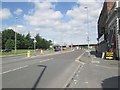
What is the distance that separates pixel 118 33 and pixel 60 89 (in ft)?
115

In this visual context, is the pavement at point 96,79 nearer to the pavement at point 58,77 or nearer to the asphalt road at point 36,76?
the pavement at point 58,77

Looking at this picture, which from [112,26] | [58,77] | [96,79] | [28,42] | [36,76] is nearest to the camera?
[96,79]

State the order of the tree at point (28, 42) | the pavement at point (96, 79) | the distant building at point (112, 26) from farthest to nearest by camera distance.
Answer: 1. the tree at point (28, 42)
2. the distant building at point (112, 26)
3. the pavement at point (96, 79)

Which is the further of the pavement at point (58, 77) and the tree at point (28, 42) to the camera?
the tree at point (28, 42)

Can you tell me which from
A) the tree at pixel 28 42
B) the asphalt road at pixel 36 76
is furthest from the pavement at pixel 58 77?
the tree at pixel 28 42

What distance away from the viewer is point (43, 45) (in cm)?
17150

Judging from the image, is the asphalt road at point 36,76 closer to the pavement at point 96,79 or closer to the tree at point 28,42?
the pavement at point 96,79

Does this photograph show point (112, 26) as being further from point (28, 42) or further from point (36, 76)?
point (28, 42)

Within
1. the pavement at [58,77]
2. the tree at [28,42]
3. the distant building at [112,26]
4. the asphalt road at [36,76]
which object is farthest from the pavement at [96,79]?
the tree at [28,42]

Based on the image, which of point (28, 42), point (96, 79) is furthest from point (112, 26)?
point (28, 42)

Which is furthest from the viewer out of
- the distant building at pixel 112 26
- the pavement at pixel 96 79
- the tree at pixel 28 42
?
the tree at pixel 28 42

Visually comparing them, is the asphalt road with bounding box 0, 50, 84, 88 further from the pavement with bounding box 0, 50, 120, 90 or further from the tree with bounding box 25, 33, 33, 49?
the tree with bounding box 25, 33, 33, 49

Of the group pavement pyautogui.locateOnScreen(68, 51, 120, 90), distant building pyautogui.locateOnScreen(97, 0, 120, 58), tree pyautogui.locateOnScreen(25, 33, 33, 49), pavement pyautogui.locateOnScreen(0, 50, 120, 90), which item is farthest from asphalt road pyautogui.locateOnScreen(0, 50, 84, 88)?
tree pyautogui.locateOnScreen(25, 33, 33, 49)

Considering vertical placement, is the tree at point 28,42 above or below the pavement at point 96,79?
above
